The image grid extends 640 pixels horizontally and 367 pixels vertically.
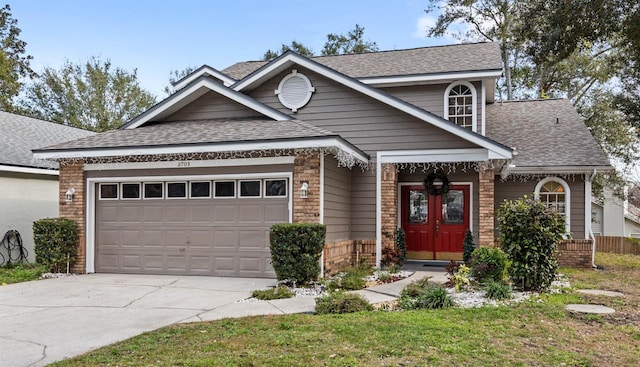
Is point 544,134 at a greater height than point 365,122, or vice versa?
point 544,134

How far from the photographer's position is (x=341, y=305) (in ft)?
23.9

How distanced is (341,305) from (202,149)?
4.77 metres

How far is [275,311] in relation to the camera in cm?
734

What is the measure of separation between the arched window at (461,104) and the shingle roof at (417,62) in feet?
1.79

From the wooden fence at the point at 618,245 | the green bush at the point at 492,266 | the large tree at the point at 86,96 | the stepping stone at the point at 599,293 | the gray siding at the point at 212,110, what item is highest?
the large tree at the point at 86,96

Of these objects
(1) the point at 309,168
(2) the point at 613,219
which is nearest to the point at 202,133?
(1) the point at 309,168

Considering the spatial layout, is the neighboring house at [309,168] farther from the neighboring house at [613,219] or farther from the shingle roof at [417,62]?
the neighboring house at [613,219]

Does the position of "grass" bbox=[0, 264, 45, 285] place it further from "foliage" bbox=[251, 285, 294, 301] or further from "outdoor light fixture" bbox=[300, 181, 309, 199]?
"outdoor light fixture" bbox=[300, 181, 309, 199]

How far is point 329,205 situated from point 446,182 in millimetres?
4194

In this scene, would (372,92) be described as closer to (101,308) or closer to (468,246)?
(468,246)

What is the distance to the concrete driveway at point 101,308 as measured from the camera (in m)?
5.74

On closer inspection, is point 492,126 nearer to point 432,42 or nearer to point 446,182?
point 446,182

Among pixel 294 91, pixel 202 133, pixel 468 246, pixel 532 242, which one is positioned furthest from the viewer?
pixel 294 91

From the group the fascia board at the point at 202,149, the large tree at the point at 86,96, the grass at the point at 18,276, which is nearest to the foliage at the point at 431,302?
the fascia board at the point at 202,149
